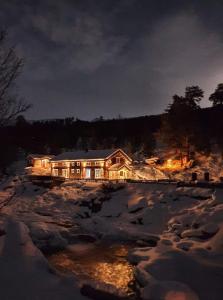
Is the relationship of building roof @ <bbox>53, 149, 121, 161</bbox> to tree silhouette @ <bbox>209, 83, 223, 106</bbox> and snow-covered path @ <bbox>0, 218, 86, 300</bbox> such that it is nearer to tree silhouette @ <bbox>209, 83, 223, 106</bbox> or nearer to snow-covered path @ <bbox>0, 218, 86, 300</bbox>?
tree silhouette @ <bbox>209, 83, 223, 106</bbox>

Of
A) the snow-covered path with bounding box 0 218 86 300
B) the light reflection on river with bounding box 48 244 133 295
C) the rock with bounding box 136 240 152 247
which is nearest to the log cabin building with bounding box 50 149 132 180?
the rock with bounding box 136 240 152 247

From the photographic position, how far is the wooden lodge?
213 feet

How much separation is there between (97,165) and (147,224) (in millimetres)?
31981

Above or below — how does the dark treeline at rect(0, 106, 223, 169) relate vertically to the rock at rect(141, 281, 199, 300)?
above

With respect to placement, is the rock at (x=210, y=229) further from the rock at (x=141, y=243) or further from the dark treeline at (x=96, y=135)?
the dark treeline at (x=96, y=135)

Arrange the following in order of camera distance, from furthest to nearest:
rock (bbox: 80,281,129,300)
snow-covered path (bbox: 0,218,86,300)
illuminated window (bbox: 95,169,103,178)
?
illuminated window (bbox: 95,169,103,178), rock (bbox: 80,281,129,300), snow-covered path (bbox: 0,218,86,300)

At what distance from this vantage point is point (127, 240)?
102ft

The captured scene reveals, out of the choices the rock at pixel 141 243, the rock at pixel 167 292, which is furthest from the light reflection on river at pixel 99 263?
the rock at pixel 167 292

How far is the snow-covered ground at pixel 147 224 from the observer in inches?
691

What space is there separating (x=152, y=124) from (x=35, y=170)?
1707 inches

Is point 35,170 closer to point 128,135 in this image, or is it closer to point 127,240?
point 128,135

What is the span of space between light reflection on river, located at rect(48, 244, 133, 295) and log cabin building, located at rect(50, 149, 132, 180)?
36.3 m

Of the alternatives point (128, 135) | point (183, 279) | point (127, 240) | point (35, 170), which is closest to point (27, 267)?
point (183, 279)

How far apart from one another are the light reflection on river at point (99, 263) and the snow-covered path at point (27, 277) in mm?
4115
